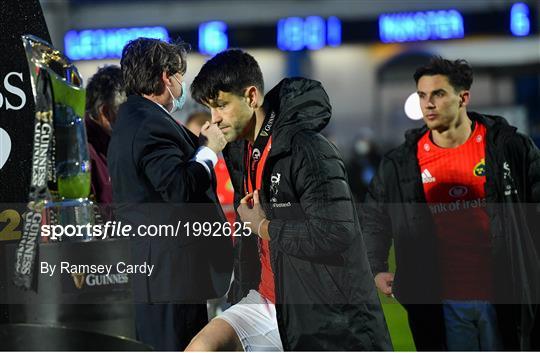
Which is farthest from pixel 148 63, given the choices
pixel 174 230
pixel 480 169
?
pixel 480 169

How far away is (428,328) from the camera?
4332 mm

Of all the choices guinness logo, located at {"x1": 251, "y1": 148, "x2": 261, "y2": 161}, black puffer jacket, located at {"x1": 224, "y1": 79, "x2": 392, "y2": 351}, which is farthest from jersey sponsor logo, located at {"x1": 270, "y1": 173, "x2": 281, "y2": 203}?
guinness logo, located at {"x1": 251, "y1": 148, "x2": 261, "y2": 161}

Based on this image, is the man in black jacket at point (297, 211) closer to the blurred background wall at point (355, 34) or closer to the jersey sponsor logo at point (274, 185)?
the jersey sponsor logo at point (274, 185)

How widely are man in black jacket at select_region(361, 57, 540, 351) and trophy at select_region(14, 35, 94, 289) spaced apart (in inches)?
54.4

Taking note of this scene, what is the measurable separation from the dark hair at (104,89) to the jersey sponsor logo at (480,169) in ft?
5.16

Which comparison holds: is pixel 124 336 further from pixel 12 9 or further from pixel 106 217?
pixel 12 9

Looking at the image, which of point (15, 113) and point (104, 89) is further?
point (104, 89)

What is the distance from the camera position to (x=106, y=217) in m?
3.82

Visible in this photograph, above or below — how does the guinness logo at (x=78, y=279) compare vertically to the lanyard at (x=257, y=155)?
below

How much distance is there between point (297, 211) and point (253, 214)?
17 cm

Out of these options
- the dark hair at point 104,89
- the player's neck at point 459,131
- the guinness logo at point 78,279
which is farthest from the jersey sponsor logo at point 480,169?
the guinness logo at point 78,279

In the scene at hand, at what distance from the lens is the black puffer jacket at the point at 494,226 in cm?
413

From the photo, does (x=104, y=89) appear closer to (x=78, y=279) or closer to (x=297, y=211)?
(x=78, y=279)

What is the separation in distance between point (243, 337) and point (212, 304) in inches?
18.0
